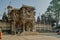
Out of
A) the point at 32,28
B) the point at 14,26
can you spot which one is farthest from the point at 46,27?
the point at 14,26

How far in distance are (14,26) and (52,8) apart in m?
20.7

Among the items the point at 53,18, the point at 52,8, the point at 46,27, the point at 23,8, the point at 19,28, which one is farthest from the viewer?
the point at 53,18

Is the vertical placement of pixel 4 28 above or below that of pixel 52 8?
below

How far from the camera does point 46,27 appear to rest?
53188 millimetres

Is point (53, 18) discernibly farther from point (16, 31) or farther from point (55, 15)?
point (16, 31)

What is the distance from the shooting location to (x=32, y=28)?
45719 mm

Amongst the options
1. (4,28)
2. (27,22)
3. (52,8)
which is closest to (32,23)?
(27,22)

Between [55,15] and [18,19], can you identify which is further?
[55,15]

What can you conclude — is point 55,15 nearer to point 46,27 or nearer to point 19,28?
point 46,27

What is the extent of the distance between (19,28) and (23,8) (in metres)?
6.61

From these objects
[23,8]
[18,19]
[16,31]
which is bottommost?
[16,31]

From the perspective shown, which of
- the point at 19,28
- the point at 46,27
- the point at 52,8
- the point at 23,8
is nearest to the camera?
the point at 23,8

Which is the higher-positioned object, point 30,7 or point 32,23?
point 30,7

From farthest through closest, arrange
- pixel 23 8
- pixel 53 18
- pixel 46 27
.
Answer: pixel 53 18 < pixel 46 27 < pixel 23 8
